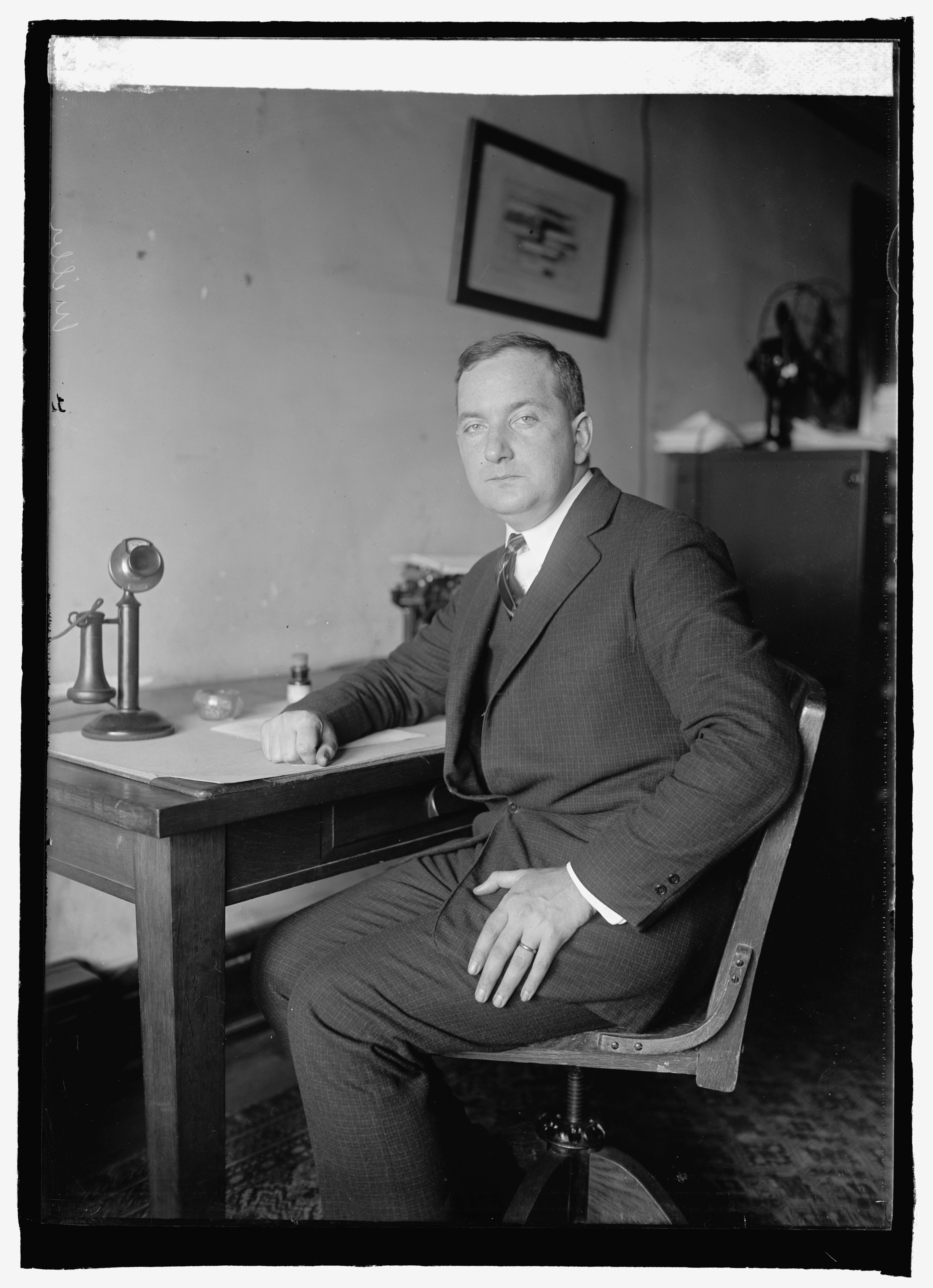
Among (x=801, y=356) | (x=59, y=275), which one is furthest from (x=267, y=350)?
(x=801, y=356)

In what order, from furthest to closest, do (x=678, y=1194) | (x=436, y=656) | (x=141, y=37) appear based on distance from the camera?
(x=436, y=656), (x=678, y=1194), (x=141, y=37)

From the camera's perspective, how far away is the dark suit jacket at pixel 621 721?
65.6 inches

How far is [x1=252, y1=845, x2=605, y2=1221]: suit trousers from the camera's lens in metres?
1.74

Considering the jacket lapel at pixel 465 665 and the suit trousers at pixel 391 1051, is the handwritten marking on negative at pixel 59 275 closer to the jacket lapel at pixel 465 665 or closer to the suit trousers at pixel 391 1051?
the jacket lapel at pixel 465 665

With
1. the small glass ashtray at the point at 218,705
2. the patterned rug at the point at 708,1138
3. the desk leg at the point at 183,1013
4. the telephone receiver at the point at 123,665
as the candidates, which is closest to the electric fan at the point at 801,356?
the patterned rug at the point at 708,1138

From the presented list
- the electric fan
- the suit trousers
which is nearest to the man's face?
the suit trousers

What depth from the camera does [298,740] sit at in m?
2.01

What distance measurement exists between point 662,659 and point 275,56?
1.22 metres

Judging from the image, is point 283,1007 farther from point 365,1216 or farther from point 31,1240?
point 31,1240

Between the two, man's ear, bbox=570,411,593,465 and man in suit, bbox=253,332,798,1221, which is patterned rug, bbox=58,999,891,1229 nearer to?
man in suit, bbox=253,332,798,1221

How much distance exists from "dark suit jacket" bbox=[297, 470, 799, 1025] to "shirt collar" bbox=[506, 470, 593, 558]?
0.16 feet

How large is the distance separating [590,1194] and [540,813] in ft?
2.35
